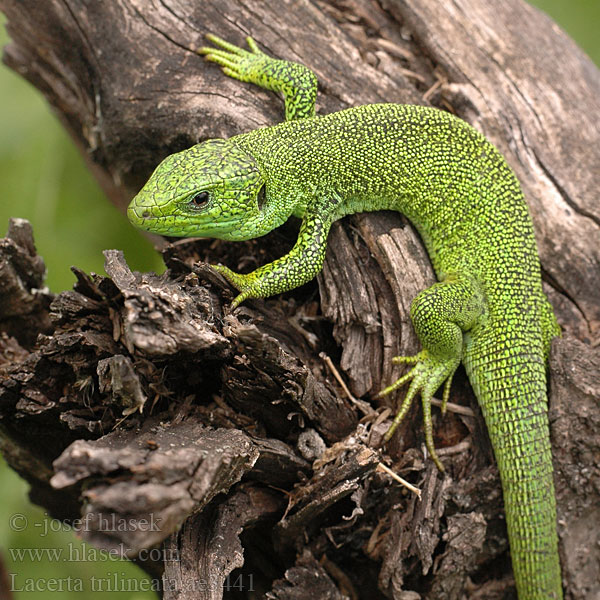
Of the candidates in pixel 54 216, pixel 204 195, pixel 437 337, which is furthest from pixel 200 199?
pixel 54 216

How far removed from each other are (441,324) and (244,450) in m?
1.25

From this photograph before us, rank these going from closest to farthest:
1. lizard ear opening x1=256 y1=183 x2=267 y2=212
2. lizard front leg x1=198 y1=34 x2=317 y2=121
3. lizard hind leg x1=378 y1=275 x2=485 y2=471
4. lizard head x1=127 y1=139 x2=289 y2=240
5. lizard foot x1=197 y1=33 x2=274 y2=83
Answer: lizard head x1=127 y1=139 x2=289 y2=240 → lizard hind leg x1=378 y1=275 x2=485 y2=471 → lizard ear opening x1=256 y1=183 x2=267 y2=212 → lizard front leg x1=198 y1=34 x2=317 y2=121 → lizard foot x1=197 y1=33 x2=274 y2=83

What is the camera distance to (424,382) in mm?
3109

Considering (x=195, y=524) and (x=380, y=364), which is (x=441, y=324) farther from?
(x=195, y=524)

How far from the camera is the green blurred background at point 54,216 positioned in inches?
132

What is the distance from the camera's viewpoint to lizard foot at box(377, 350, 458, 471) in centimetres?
308

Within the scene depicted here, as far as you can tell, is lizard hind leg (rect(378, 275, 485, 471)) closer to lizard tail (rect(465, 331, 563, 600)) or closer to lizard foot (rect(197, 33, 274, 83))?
lizard tail (rect(465, 331, 563, 600))

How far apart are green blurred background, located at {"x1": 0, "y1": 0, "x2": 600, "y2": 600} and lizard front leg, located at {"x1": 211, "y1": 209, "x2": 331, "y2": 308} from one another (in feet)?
4.18

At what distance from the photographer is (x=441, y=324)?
3.02m

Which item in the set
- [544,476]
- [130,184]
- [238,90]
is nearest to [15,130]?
[130,184]

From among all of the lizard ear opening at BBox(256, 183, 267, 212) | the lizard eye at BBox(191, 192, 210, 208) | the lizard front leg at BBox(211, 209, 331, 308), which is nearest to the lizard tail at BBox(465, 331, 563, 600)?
the lizard front leg at BBox(211, 209, 331, 308)

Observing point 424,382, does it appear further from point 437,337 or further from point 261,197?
point 261,197

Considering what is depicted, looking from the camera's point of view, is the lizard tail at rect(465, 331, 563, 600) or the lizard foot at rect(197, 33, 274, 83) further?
the lizard foot at rect(197, 33, 274, 83)

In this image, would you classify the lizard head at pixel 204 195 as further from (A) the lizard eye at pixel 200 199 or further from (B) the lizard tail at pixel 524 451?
(B) the lizard tail at pixel 524 451
